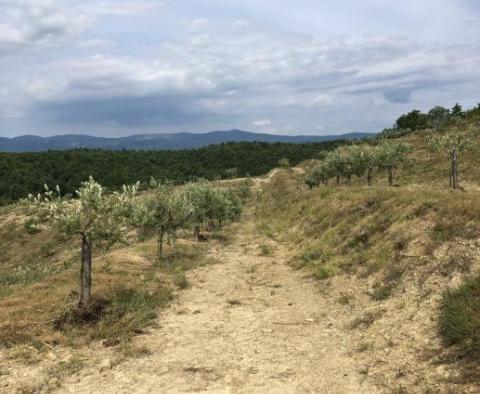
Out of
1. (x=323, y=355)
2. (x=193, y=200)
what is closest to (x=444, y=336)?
(x=323, y=355)

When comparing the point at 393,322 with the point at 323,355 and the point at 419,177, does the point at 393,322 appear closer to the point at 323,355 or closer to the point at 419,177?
the point at 323,355

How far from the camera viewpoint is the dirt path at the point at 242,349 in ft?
34.8

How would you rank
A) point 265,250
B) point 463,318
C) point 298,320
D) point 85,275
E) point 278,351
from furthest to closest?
point 265,250 → point 85,275 → point 298,320 → point 278,351 → point 463,318

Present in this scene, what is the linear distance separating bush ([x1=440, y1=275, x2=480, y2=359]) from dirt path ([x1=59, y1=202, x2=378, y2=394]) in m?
2.44

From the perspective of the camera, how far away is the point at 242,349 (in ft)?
41.9

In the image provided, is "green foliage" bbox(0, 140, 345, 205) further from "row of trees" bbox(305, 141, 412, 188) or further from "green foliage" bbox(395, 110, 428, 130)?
"row of trees" bbox(305, 141, 412, 188)

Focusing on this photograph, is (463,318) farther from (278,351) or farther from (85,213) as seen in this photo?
(85,213)

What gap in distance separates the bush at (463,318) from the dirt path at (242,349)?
2.44 m

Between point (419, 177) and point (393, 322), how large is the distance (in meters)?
51.9

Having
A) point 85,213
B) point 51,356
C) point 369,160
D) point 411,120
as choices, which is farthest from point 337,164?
point 411,120

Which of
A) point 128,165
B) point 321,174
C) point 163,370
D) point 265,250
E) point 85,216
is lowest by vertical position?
point 265,250

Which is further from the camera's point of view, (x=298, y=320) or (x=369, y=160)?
(x=369, y=160)

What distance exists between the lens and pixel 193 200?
39.2 meters

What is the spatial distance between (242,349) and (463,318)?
6.03 m
